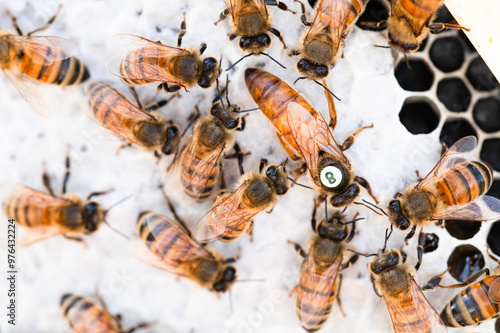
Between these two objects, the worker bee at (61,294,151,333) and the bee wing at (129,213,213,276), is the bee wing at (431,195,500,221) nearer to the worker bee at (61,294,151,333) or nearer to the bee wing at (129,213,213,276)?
the bee wing at (129,213,213,276)

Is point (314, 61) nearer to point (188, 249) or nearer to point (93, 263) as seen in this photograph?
point (188, 249)

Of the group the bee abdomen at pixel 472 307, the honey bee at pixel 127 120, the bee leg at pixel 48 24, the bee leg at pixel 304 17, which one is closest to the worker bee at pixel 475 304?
the bee abdomen at pixel 472 307

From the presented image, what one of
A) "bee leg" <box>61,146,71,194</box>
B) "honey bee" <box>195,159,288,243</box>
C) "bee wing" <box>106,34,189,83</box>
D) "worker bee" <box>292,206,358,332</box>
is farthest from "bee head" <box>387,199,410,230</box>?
"bee leg" <box>61,146,71,194</box>

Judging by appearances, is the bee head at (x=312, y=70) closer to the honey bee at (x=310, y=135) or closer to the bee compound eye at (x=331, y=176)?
the honey bee at (x=310, y=135)

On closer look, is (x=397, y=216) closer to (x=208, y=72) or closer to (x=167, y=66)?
(x=208, y=72)

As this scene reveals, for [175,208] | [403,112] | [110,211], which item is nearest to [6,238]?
[110,211]
